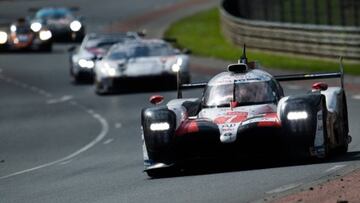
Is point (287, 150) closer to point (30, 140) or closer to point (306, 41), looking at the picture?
point (30, 140)

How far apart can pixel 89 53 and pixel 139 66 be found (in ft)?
20.1

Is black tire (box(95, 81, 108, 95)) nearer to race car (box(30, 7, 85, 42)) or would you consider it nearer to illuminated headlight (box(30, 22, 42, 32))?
illuminated headlight (box(30, 22, 42, 32))

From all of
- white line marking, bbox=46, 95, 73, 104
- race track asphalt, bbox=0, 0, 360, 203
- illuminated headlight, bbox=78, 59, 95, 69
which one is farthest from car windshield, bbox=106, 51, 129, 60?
illuminated headlight, bbox=78, 59, 95, 69

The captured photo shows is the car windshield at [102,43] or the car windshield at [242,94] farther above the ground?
the car windshield at [242,94]

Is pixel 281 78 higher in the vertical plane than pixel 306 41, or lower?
higher

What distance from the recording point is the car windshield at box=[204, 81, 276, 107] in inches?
685

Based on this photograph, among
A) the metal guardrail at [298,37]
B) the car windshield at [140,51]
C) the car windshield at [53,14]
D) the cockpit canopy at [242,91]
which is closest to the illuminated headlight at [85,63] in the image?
the car windshield at [140,51]

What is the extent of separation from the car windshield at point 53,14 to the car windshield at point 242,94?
125 ft

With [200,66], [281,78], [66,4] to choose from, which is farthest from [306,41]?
[66,4]

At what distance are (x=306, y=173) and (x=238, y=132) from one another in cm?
126

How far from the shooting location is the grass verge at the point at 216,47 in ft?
125

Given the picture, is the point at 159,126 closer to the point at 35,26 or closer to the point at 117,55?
the point at 117,55

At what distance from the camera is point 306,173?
15.1m

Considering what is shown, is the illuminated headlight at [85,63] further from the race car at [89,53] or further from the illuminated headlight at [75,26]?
the illuminated headlight at [75,26]
